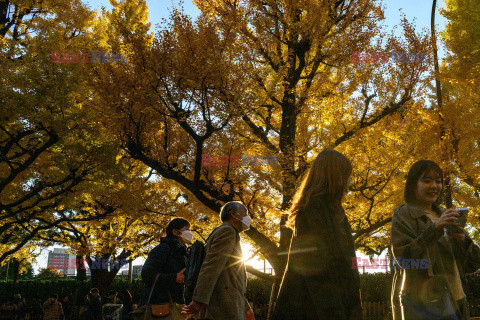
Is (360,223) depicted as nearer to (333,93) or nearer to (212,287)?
(333,93)

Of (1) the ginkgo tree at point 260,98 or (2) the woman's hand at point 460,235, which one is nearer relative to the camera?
(2) the woman's hand at point 460,235

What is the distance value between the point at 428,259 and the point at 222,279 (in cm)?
144

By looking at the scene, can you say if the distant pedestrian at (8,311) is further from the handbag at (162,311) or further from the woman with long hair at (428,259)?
the woman with long hair at (428,259)

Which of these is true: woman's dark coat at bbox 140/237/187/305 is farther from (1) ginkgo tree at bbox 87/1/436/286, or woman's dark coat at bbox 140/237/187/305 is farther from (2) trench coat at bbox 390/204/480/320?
(1) ginkgo tree at bbox 87/1/436/286

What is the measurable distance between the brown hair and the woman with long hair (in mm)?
674

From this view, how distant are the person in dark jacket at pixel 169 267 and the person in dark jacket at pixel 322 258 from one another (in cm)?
195

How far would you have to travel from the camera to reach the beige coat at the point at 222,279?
10.1ft

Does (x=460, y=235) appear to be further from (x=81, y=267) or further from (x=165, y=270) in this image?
(x=81, y=267)

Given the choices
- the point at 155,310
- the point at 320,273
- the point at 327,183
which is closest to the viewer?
the point at 320,273

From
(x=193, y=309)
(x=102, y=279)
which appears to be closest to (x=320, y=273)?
(x=193, y=309)

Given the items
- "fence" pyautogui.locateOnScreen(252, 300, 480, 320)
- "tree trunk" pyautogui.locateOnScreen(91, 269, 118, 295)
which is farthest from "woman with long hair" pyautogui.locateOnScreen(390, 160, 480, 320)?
"tree trunk" pyautogui.locateOnScreen(91, 269, 118, 295)

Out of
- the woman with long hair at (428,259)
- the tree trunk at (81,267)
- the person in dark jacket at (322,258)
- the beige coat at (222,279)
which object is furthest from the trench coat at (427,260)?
the tree trunk at (81,267)

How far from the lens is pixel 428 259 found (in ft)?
7.83

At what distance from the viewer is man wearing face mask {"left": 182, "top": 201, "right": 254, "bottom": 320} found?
10.0ft
